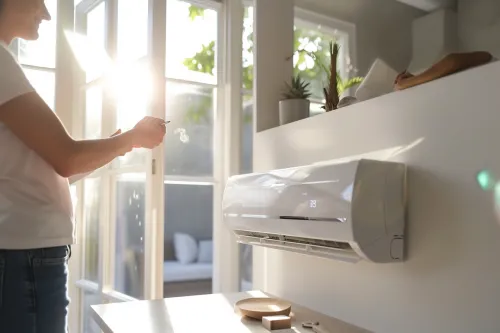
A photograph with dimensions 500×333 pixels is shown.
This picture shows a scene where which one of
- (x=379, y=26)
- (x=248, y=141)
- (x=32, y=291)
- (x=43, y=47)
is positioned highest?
(x=379, y=26)

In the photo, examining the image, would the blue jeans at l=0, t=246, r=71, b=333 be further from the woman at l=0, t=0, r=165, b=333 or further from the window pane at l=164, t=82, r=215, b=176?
the window pane at l=164, t=82, r=215, b=176

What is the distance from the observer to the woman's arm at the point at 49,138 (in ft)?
3.37

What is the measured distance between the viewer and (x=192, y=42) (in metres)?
2.80

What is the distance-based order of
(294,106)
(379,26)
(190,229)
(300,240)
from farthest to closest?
(190,229) < (379,26) < (294,106) < (300,240)

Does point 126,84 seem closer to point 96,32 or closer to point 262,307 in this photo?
point 96,32

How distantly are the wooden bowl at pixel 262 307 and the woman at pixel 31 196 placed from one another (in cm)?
58

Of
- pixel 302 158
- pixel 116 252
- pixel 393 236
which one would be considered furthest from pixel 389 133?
pixel 116 252

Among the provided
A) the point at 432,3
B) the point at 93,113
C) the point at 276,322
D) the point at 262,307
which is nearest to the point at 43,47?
the point at 93,113

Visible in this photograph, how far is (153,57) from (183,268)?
386 centimetres

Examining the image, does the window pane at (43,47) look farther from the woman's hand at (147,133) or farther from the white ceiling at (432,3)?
the white ceiling at (432,3)

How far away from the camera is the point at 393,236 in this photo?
1.28 meters

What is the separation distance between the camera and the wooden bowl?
1.49 m

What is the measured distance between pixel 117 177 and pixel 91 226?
1.13 feet

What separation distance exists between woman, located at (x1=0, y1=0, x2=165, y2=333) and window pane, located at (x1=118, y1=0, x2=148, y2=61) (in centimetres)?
124
